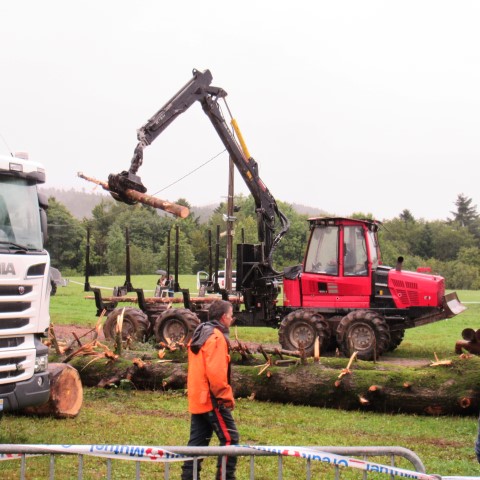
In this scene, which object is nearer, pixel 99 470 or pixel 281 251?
pixel 99 470

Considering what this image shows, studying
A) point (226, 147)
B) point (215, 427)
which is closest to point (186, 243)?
point (226, 147)

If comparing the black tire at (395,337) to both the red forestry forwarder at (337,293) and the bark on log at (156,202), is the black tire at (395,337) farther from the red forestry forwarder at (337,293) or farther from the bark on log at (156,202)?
the bark on log at (156,202)

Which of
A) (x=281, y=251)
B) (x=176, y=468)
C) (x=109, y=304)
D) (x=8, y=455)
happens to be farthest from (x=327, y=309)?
(x=281, y=251)

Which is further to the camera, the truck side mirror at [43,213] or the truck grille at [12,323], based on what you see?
the truck side mirror at [43,213]

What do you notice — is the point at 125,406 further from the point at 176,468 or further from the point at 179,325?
the point at 179,325

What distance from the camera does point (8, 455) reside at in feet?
16.0

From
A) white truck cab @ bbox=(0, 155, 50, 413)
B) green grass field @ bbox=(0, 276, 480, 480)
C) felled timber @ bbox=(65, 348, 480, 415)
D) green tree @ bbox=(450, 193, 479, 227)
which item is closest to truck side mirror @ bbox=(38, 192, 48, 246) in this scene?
white truck cab @ bbox=(0, 155, 50, 413)

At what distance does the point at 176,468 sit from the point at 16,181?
3.64 metres

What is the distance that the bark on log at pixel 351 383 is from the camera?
34.7 feet

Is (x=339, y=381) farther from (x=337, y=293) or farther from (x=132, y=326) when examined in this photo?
(x=132, y=326)

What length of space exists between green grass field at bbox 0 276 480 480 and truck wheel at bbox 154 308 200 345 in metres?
4.90

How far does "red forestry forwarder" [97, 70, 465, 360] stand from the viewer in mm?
15830

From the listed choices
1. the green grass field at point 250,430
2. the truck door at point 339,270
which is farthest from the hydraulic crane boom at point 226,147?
the green grass field at point 250,430

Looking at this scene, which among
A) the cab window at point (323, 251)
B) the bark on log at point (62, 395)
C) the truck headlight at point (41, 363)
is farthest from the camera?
the cab window at point (323, 251)
